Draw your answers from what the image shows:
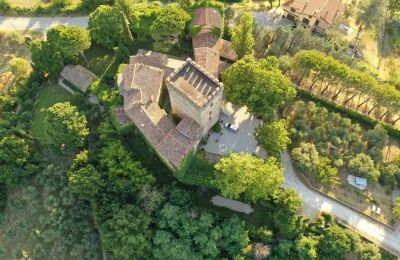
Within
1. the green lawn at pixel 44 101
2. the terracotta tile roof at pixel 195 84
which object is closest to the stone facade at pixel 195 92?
the terracotta tile roof at pixel 195 84

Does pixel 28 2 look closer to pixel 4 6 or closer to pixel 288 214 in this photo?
pixel 4 6

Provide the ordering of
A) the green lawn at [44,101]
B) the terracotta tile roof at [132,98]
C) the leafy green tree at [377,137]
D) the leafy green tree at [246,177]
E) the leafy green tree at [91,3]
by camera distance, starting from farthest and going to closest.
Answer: the leafy green tree at [91,3] → the green lawn at [44,101] → the leafy green tree at [377,137] → the terracotta tile roof at [132,98] → the leafy green tree at [246,177]

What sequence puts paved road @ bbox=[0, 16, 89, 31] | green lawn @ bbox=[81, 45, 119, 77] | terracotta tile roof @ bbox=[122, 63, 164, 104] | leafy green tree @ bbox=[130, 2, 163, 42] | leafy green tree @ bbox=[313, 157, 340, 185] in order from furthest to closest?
paved road @ bbox=[0, 16, 89, 31] → green lawn @ bbox=[81, 45, 119, 77] → leafy green tree @ bbox=[130, 2, 163, 42] → terracotta tile roof @ bbox=[122, 63, 164, 104] → leafy green tree @ bbox=[313, 157, 340, 185]

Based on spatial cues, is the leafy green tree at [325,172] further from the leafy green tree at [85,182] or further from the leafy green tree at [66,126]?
the leafy green tree at [66,126]

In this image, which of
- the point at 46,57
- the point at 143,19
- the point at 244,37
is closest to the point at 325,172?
the point at 244,37

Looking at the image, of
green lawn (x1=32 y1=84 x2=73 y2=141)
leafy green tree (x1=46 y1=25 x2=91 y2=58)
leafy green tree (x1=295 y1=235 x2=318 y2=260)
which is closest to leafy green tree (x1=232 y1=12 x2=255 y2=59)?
leafy green tree (x1=46 y1=25 x2=91 y2=58)

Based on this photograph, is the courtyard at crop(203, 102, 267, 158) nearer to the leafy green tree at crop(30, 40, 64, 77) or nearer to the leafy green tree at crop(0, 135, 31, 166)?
the leafy green tree at crop(0, 135, 31, 166)
